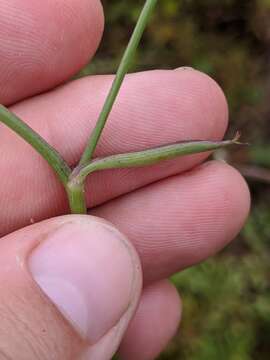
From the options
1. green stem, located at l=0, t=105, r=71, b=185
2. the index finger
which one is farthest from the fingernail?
the index finger

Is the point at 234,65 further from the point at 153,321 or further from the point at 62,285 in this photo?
the point at 62,285

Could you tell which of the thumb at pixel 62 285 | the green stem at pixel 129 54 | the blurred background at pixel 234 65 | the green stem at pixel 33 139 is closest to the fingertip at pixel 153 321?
the blurred background at pixel 234 65

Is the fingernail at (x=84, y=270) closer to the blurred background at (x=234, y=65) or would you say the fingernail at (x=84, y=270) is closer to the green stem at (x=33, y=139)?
the green stem at (x=33, y=139)

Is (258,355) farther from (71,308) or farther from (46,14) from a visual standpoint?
(46,14)

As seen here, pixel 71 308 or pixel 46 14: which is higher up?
pixel 46 14

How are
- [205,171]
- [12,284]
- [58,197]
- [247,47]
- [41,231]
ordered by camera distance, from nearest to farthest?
[12,284], [41,231], [58,197], [205,171], [247,47]

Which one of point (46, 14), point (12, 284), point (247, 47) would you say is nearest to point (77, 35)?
point (46, 14)

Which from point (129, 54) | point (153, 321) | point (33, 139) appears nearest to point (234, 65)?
point (153, 321)
